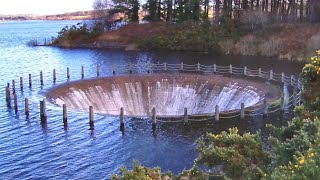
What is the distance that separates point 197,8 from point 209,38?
40.5 feet

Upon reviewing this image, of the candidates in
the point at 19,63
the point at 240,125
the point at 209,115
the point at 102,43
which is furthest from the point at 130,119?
the point at 102,43

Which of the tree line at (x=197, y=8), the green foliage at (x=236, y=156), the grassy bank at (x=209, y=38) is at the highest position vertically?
the tree line at (x=197, y=8)

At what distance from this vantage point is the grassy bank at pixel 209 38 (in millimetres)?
60938

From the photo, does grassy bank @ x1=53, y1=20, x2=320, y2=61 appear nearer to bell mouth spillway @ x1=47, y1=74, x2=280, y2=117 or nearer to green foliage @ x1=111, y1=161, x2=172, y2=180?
bell mouth spillway @ x1=47, y1=74, x2=280, y2=117

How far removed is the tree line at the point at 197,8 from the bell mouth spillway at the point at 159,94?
36876 millimetres

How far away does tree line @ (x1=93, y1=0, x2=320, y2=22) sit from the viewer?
72881 millimetres

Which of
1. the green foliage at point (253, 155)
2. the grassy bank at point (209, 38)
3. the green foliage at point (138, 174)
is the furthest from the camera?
the grassy bank at point (209, 38)

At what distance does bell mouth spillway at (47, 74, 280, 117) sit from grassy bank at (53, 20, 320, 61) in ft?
82.4

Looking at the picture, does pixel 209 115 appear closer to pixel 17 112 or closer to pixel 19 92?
pixel 17 112

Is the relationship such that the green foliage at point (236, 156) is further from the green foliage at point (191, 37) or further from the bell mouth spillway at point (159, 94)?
the green foliage at point (191, 37)

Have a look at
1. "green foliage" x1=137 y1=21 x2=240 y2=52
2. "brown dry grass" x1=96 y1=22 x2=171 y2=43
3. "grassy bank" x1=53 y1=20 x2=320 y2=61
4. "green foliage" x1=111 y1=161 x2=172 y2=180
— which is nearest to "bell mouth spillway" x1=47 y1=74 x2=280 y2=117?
"green foliage" x1=111 y1=161 x2=172 y2=180

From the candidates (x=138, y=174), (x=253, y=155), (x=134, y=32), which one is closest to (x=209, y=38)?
(x=134, y=32)

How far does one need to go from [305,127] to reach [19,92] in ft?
97.8

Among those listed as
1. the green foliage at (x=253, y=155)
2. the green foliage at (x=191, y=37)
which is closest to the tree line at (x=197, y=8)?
the green foliage at (x=191, y=37)
